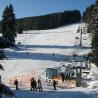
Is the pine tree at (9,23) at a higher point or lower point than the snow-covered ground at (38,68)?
higher

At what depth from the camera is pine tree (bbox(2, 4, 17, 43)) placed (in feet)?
278

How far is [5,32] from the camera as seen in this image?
84.6 metres

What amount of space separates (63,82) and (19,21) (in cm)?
14583

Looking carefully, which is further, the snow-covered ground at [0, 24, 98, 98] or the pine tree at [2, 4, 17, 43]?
the pine tree at [2, 4, 17, 43]

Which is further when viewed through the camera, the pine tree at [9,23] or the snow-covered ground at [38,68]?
the pine tree at [9,23]

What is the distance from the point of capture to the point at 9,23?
86.8 meters

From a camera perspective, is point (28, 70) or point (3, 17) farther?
point (3, 17)

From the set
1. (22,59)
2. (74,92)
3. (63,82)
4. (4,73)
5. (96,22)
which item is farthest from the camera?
(22,59)

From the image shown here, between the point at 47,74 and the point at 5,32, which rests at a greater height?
the point at 5,32

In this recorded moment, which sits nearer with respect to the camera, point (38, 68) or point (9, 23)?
point (38, 68)

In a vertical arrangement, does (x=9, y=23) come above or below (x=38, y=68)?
above

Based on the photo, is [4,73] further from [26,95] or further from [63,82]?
[26,95]

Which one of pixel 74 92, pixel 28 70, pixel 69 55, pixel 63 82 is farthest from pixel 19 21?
pixel 74 92

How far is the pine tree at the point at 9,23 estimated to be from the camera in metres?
84.8
